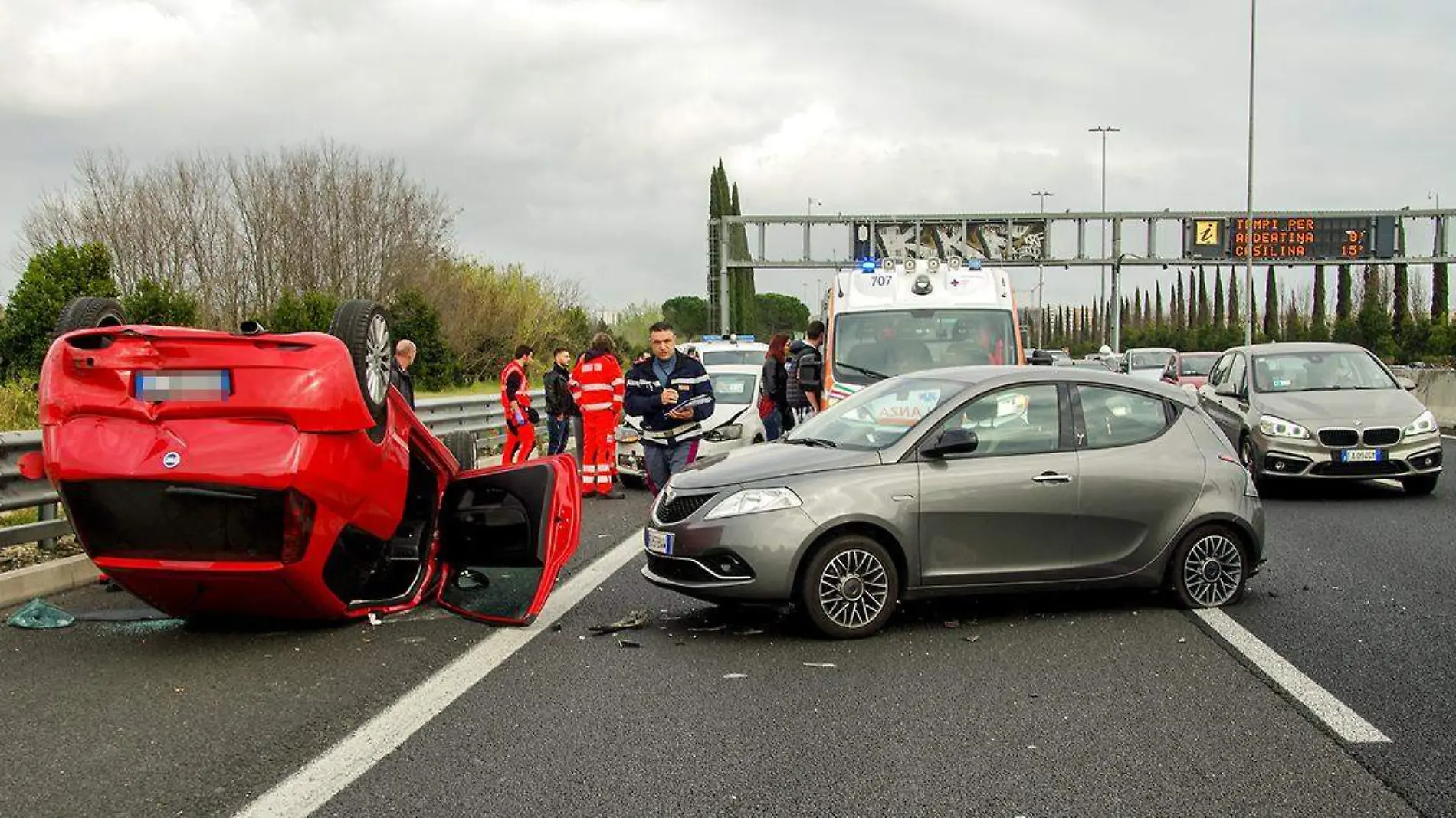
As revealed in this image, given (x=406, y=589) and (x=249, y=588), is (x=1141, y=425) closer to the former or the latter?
(x=406, y=589)

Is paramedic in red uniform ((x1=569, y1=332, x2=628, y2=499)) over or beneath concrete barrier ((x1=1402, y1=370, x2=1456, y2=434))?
over

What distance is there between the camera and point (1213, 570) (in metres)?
7.94

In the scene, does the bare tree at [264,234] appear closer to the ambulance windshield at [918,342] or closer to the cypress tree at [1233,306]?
the ambulance windshield at [918,342]

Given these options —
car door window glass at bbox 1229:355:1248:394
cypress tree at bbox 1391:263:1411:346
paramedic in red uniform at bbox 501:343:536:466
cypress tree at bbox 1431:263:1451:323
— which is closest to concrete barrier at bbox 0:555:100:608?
paramedic in red uniform at bbox 501:343:536:466

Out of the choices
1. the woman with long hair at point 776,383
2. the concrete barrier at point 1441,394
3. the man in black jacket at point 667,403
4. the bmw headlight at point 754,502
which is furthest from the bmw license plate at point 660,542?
the concrete barrier at point 1441,394

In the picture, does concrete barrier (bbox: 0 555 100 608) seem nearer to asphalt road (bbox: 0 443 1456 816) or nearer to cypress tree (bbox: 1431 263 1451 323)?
asphalt road (bbox: 0 443 1456 816)

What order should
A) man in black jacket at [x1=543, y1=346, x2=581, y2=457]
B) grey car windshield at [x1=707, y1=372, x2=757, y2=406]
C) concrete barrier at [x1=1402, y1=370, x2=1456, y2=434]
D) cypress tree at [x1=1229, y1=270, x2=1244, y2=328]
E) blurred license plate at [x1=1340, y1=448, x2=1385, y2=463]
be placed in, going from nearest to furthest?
blurred license plate at [x1=1340, y1=448, x2=1385, y2=463] → man in black jacket at [x1=543, y1=346, x2=581, y2=457] → grey car windshield at [x1=707, y1=372, x2=757, y2=406] → concrete barrier at [x1=1402, y1=370, x2=1456, y2=434] → cypress tree at [x1=1229, y1=270, x2=1244, y2=328]

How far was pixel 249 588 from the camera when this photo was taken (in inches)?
258

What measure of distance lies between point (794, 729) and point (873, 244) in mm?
47234

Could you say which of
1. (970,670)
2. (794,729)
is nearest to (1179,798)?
(794,729)

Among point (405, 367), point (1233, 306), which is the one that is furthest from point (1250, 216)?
point (1233, 306)

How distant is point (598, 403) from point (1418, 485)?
8510mm

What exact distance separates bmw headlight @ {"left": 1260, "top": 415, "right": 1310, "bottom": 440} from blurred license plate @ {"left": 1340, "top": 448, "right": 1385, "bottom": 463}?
38 centimetres

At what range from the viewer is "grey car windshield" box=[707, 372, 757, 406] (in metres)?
17.6
